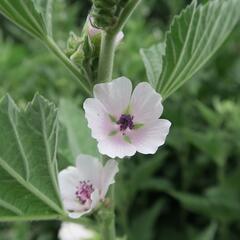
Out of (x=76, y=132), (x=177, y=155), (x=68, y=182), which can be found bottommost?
(x=177, y=155)

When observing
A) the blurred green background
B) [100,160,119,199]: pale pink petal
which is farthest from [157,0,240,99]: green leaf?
the blurred green background

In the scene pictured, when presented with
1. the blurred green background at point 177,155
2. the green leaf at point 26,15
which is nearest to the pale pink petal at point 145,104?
the green leaf at point 26,15

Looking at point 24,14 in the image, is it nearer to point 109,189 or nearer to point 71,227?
point 109,189

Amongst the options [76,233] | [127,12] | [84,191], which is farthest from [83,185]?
[76,233]

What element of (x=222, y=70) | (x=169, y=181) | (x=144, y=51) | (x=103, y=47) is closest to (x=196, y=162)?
(x=169, y=181)

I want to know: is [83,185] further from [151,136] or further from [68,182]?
[151,136]

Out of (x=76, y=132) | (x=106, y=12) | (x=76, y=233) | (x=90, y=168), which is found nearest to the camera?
(x=106, y=12)

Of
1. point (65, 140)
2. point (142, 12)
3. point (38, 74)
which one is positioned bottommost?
point (142, 12)
